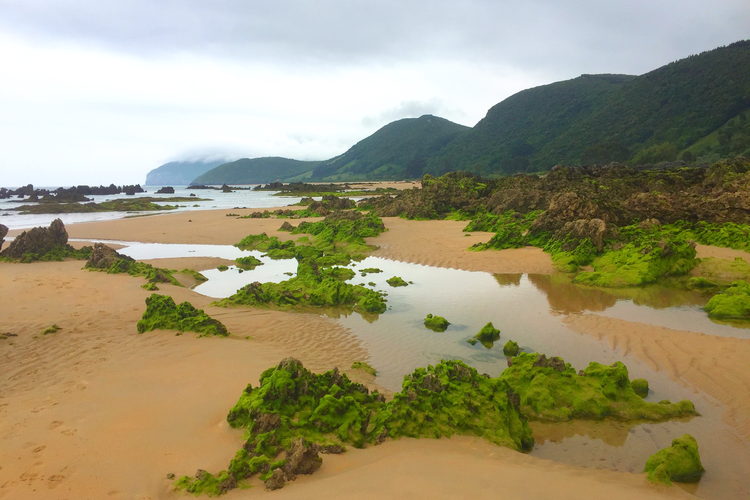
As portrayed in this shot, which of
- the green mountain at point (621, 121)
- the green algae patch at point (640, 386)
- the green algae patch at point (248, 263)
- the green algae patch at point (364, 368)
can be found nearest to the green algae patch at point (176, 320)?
the green algae patch at point (364, 368)

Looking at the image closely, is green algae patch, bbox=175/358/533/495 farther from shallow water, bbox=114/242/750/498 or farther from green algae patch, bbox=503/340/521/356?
green algae patch, bbox=503/340/521/356

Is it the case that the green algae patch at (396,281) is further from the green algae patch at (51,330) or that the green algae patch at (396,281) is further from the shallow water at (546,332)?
the green algae patch at (51,330)

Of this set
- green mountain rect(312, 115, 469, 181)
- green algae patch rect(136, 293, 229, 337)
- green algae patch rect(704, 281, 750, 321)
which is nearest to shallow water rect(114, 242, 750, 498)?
green algae patch rect(704, 281, 750, 321)

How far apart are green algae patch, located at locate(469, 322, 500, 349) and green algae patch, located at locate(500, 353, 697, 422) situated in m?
2.14

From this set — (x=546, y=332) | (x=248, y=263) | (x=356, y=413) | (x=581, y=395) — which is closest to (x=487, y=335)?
(x=546, y=332)

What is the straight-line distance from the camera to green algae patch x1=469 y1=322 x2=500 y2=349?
906 cm

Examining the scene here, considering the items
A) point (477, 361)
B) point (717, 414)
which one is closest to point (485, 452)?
point (477, 361)

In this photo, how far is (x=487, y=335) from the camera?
30.0 feet

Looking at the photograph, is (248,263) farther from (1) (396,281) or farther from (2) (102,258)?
(1) (396,281)

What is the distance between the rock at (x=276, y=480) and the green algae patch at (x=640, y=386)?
5.65 meters

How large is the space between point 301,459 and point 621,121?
122 meters

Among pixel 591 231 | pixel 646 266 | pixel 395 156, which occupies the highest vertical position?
pixel 395 156

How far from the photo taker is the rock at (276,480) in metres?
4.12

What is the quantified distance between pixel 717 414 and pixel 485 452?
12.4ft
